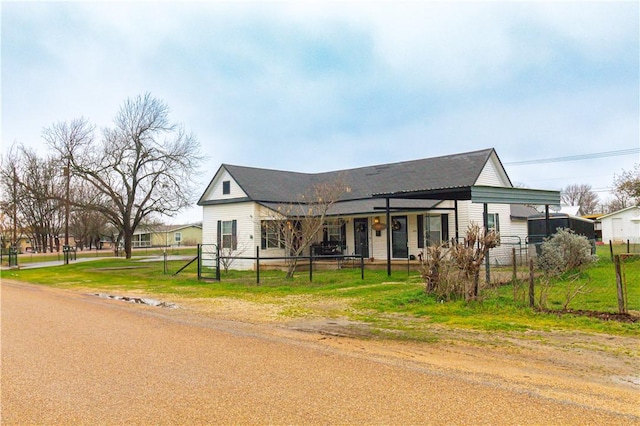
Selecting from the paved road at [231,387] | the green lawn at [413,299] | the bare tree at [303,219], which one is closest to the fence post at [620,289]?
the green lawn at [413,299]

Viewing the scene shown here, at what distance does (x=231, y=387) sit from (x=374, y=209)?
658 inches

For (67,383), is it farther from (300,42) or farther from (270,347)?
(300,42)

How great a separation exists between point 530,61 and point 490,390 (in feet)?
55.2

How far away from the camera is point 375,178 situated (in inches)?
1038

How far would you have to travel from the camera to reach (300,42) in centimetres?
1509

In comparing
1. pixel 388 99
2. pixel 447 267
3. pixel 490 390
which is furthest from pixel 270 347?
pixel 388 99

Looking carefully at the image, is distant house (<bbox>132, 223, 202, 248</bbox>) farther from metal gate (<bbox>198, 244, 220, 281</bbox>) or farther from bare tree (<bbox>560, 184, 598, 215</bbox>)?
bare tree (<bbox>560, 184, 598, 215</bbox>)

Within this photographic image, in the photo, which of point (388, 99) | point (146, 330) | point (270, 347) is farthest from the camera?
point (388, 99)

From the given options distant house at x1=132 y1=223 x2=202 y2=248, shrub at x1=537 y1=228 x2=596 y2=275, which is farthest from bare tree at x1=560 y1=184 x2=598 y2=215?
shrub at x1=537 y1=228 x2=596 y2=275

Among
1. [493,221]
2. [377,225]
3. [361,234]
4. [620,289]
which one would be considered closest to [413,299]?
[620,289]

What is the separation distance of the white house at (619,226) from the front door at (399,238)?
120 ft

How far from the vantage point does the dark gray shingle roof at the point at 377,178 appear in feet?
75.0

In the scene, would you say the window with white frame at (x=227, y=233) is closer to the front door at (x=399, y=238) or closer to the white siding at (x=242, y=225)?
the white siding at (x=242, y=225)

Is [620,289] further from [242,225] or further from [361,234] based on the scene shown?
[242,225]
